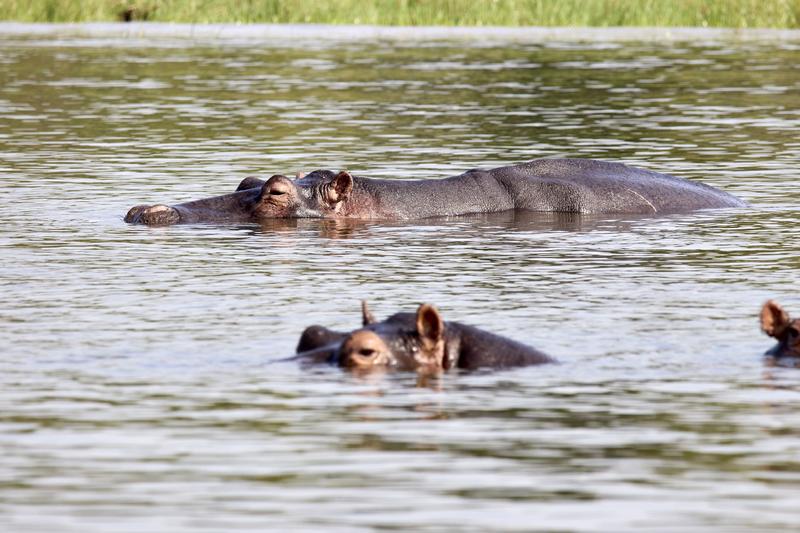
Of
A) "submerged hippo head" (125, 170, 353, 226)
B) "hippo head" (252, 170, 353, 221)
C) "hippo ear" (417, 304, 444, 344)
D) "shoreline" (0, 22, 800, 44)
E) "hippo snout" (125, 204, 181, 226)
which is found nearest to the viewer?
"hippo ear" (417, 304, 444, 344)

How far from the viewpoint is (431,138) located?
22.1m

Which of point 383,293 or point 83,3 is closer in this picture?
point 383,293

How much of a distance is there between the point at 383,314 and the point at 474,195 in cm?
609

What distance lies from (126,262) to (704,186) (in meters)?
5.78

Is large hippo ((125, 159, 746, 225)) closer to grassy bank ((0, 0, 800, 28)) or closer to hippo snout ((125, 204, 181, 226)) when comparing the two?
hippo snout ((125, 204, 181, 226))

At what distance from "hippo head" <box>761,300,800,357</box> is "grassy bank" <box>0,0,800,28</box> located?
1118 inches

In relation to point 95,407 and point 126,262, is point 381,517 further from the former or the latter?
point 126,262

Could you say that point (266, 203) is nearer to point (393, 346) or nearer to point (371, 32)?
point (393, 346)

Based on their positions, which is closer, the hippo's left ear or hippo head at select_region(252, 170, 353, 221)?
the hippo's left ear

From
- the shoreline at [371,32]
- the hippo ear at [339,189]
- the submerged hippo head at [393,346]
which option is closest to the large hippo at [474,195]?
the hippo ear at [339,189]

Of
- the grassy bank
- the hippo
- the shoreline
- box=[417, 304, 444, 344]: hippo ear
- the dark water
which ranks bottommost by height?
the dark water

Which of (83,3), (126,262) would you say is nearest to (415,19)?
(83,3)

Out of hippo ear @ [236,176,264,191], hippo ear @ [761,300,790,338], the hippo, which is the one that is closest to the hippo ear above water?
the hippo

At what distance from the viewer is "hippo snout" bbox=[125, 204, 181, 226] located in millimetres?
15227
